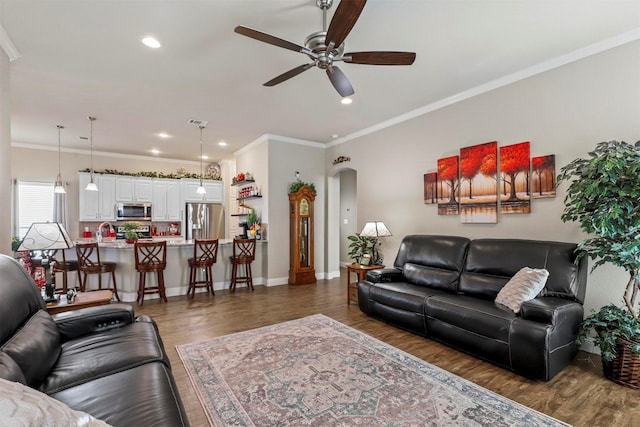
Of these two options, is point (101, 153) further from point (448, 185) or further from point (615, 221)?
point (615, 221)

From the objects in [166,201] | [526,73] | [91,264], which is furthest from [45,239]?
[166,201]

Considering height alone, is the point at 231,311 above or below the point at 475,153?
below

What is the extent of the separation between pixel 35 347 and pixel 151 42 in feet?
8.49

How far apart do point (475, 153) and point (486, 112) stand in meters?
0.51

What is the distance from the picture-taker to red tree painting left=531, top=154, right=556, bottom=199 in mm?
3217

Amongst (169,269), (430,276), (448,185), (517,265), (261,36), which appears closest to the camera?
(261,36)

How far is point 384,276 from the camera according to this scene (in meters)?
4.02

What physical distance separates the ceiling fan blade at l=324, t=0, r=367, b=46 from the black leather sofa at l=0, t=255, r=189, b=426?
222 cm

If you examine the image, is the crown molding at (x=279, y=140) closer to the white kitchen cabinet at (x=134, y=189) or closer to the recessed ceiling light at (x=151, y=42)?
the white kitchen cabinet at (x=134, y=189)

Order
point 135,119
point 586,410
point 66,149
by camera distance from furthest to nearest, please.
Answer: point 66,149, point 135,119, point 586,410

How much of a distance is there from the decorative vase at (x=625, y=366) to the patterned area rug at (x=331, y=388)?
94 cm

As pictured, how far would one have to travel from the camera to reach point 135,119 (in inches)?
195

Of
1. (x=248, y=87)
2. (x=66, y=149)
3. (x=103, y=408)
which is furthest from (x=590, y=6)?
(x=66, y=149)

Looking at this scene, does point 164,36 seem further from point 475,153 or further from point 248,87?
point 475,153
